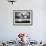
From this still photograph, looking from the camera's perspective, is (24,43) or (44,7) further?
(44,7)

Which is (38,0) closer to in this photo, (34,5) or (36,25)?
(34,5)

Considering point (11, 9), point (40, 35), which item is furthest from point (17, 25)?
point (40, 35)

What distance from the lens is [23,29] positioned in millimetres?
4984

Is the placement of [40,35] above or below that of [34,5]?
below

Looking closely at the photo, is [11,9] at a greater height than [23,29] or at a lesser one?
greater

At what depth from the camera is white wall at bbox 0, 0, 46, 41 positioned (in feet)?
16.2

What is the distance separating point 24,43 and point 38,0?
2.41 m

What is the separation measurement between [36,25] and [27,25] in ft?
1.13

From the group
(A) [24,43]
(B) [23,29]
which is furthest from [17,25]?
(A) [24,43]

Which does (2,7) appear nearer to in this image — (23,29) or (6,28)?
(6,28)

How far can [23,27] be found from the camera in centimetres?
499

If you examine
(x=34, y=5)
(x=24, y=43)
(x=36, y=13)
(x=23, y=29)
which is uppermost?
(x=34, y=5)

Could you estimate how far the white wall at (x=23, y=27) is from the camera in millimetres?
4949

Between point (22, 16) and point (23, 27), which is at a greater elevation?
point (22, 16)
